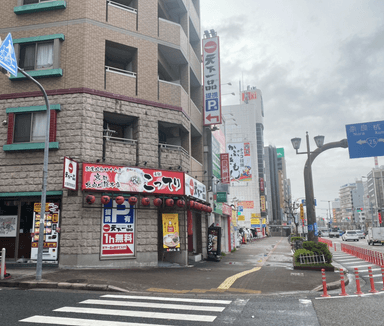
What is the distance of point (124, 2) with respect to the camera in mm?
20641

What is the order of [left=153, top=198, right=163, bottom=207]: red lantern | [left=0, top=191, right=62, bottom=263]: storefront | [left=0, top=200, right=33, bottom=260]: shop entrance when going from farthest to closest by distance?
[left=153, top=198, right=163, bottom=207]: red lantern, [left=0, top=200, right=33, bottom=260]: shop entrance, [left=0, top=191, right=62, bottom=263]: storefront

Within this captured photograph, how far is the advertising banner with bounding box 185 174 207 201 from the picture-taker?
19031 mm

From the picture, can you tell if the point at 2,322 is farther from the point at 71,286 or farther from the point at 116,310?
the point at 71,286

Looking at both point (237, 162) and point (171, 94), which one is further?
point (237, 162)

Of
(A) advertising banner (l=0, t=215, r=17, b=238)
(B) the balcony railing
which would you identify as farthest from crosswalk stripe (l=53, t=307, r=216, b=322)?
(B) the balcony railing

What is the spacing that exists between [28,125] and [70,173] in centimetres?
438

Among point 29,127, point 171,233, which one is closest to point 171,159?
point 171,233

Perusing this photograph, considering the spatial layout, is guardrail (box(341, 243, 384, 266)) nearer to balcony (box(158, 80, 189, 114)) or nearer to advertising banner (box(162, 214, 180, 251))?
advertising banner (box(162, 214, 180, 251))

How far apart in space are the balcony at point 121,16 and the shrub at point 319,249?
15174 mm

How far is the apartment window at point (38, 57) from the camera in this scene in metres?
17.6

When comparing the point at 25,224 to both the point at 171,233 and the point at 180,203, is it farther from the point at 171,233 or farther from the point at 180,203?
the point at 180,203

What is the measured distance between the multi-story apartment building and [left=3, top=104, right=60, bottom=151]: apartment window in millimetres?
50

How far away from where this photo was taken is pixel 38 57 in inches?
696

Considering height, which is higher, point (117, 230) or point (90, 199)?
point (90, 199)
